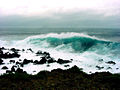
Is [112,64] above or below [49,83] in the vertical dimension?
below

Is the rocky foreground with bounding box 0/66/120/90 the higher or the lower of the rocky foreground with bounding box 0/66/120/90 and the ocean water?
the higher

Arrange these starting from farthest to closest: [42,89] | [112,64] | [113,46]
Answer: [113,46] → [112,64] → [42,89]

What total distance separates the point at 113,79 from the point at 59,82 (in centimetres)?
221

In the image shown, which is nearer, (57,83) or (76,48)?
(57,83)

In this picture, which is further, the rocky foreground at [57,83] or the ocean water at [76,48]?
the ocean water at [76,48]

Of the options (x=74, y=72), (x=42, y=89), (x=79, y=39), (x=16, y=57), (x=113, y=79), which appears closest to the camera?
(x=42, y=89)

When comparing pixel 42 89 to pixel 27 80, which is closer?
pixel 42 89

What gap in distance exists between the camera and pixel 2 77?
6.55 metres

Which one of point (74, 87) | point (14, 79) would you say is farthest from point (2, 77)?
point (74, 87)

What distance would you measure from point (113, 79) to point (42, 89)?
9.68 feet

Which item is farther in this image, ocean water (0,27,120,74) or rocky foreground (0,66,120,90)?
ocean water (0,27,120,74)

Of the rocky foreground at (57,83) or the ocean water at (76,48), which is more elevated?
the rocky foreground at (57,83)

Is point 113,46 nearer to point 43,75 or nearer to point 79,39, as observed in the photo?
point 79,39

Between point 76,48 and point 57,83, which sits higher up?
point 57,83
